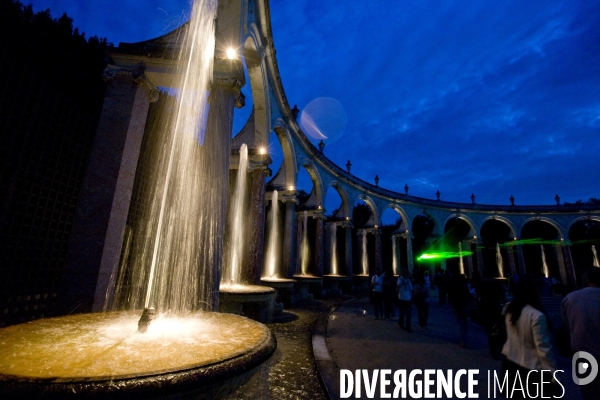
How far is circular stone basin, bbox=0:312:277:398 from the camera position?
1524 mm

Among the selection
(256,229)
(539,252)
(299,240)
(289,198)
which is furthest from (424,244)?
(256,229)

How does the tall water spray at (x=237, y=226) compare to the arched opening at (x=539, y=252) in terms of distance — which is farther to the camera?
the arched opening at (x=539, y=252)

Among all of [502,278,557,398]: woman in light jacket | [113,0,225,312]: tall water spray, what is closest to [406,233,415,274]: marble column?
[113,0,225,312]: tall water spray

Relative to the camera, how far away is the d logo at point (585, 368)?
8.78 feet

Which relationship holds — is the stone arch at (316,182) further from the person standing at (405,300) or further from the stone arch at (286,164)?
the person standing at (405,300)

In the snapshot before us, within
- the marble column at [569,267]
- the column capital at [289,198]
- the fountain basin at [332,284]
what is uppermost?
the column capital at [289,198]

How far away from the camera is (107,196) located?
4730 millimetres

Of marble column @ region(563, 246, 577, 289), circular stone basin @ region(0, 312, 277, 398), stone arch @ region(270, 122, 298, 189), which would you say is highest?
stone arch @ region(270, 122, 298, 189)

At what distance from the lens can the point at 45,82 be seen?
433cm

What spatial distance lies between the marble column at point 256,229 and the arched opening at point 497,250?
26.5m

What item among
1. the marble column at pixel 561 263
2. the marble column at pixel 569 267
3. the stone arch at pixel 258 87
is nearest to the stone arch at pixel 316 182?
the stone arch at pixel 258 87

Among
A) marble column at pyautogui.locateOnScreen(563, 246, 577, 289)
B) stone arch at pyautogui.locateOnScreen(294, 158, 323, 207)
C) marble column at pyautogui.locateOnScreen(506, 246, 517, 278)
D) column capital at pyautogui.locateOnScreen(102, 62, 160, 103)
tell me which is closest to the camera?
column capital at pyautogui.locateOnScreen(102, 62, 160, 103)

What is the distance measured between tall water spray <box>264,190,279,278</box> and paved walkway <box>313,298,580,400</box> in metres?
7.07

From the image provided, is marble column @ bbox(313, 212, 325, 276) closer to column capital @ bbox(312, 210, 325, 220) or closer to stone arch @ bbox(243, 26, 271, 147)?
column capital @ bbox(312, 210, 325, 220)
